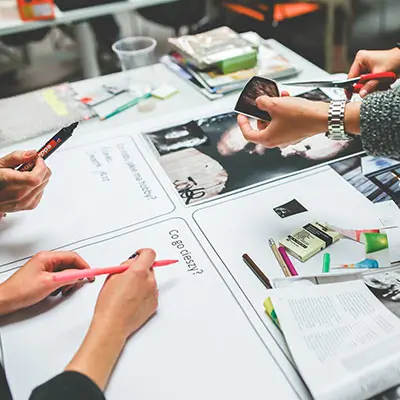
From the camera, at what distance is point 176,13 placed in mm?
2756

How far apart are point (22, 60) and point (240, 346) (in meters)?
3.00

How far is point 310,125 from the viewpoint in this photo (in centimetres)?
86

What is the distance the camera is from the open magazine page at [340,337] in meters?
0.60

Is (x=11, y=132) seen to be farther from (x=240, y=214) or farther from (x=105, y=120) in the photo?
(x=240, y=214)

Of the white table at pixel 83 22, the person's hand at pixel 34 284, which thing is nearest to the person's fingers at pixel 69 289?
the person's hand at pixel 34 284

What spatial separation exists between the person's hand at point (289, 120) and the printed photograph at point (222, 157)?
0.41 ft

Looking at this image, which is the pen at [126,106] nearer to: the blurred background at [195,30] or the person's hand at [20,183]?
the person's hand at [20,183]

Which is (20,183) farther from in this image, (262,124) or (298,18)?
(298,18)

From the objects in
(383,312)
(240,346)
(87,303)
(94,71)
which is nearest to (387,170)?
(383,312)

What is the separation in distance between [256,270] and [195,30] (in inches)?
83.8

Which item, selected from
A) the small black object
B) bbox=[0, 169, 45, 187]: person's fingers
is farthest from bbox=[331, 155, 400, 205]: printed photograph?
bbox=[0, 169, 45, 187]: person's fingers

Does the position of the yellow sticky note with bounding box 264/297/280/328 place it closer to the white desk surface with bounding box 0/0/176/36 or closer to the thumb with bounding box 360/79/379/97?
the thumb with bounding box 360/79/379/97

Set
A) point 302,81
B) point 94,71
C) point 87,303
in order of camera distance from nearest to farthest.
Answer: point 87,303 < point 302,81 < point 94,71

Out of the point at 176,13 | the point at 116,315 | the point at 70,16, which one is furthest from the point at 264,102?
the point at 176,13
